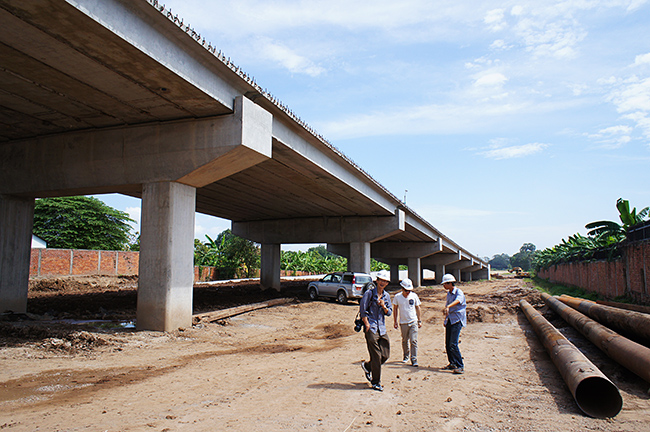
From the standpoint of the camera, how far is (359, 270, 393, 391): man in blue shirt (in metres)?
6.80

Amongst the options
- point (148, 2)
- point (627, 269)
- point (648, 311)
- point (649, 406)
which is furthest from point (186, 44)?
point (627, 269)

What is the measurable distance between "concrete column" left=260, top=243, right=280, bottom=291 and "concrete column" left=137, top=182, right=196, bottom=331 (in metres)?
18.0

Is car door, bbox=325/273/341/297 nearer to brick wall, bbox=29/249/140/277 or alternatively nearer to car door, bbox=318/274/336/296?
car door, bbox=318/274/336/296

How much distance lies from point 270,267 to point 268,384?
23.7m

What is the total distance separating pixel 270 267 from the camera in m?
30.6

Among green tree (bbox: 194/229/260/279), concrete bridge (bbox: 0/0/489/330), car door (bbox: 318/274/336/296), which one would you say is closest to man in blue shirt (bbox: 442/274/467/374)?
concrete bridge (bbox: 0/0/489/330)

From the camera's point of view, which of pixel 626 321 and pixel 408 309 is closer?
pixel 408 309

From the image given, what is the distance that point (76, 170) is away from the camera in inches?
517

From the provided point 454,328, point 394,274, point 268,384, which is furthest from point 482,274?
point 268,384

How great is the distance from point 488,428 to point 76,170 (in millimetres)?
12712

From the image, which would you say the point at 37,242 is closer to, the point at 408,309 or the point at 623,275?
the point at 408,309

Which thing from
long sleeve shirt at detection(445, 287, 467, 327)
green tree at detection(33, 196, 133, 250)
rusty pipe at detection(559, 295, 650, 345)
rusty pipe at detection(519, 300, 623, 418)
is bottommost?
rusty pipe at detection(519, 300, 623, 418)

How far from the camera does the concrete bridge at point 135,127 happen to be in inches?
327

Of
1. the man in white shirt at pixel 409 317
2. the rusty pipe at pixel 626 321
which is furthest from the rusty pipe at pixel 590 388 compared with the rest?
the rusty pipe at pixel 626 321
